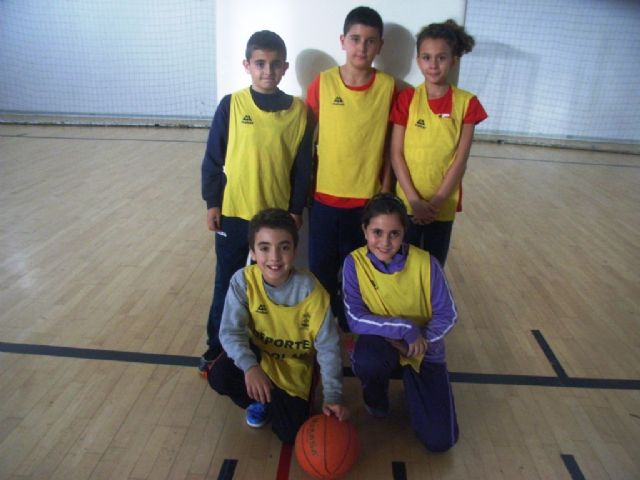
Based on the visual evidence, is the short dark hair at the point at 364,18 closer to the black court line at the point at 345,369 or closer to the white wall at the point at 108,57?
the black court line at the point at 345,369

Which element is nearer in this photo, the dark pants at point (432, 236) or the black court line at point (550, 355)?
the dark pants at point (432, 236)

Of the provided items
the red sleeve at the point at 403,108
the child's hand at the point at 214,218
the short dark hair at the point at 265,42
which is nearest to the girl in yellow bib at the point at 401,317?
the red sleeve at the point at 403,108

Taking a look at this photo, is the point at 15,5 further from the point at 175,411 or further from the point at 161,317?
the point at 175,411

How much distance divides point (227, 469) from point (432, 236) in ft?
3.98

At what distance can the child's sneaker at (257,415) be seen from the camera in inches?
75.6

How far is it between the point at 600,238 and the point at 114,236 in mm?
3610

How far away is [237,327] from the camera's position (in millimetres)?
1771

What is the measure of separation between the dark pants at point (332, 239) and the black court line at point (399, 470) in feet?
2.08

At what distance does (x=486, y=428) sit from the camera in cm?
197

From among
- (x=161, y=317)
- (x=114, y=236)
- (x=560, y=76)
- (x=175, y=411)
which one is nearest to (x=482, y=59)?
(x=560, y=76)

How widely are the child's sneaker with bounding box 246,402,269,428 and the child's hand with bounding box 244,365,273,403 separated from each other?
0.27 m

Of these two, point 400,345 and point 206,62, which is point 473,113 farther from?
point 206,62

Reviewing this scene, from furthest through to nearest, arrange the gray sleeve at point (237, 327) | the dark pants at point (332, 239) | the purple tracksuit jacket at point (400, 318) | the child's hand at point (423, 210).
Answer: the dark pants at point (332, 239)
the child's hand at point (423, 210)
the purple tracksuit jacket at point (400, 318)
the gray sleeve at point (237, 327)

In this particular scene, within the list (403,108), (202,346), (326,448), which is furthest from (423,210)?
(202,346)
